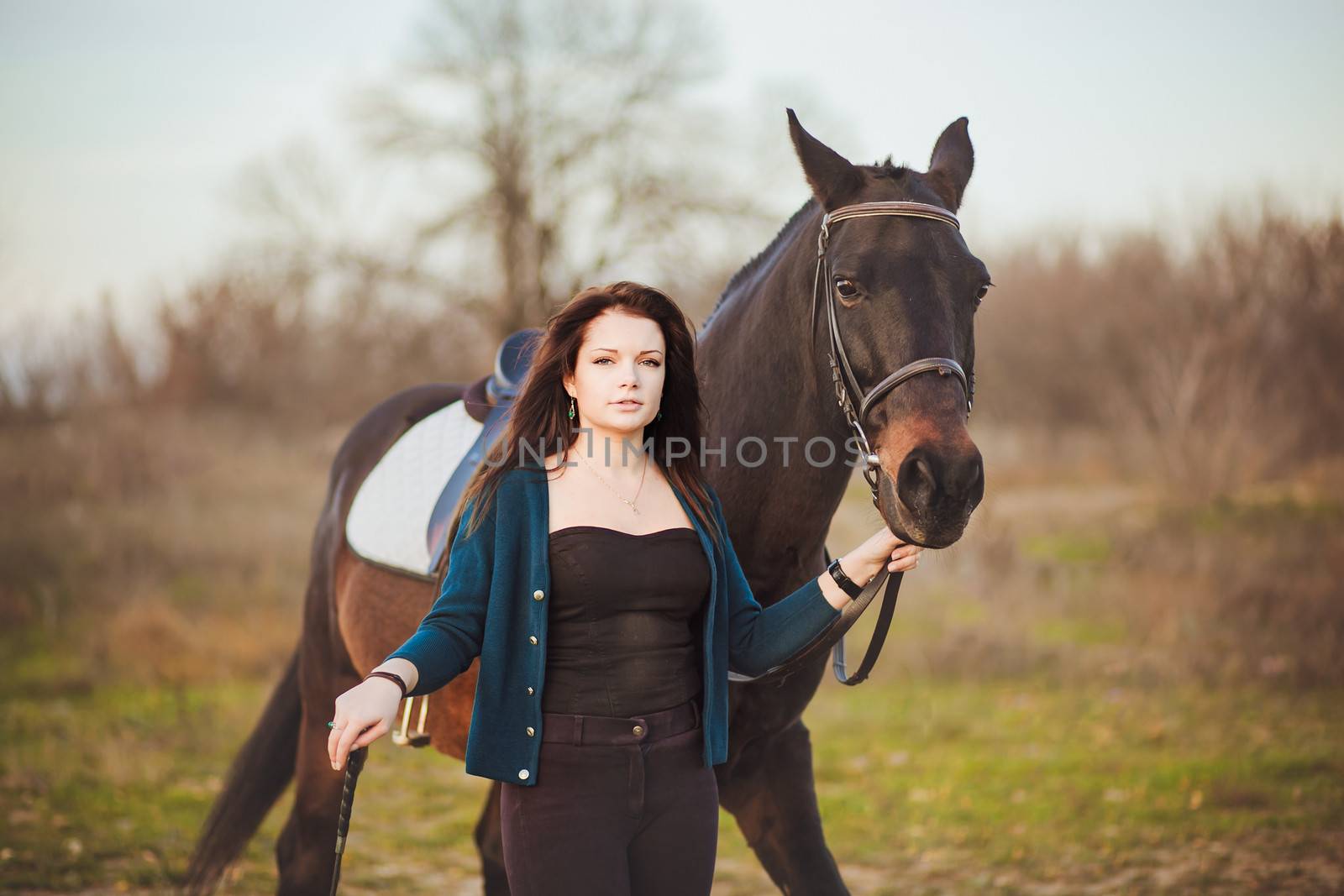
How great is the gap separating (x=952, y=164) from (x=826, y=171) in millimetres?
403

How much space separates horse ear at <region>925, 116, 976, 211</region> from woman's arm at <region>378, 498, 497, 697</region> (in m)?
1.28

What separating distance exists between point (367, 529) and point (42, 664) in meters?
6.61

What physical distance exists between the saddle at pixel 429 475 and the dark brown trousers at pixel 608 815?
43.1 inches

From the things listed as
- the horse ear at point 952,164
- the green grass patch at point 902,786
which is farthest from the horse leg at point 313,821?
the horse ear at point 952,164

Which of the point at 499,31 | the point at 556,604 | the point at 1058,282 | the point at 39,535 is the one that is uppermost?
the point at 499,31

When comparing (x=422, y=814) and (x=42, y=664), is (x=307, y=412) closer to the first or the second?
(x=42, y=664)

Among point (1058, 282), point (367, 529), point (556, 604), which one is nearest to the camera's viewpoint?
point (556, 604)

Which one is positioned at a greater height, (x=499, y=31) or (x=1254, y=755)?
(x=499, y=31)

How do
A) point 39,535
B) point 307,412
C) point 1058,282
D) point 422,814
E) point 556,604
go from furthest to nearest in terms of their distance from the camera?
1. point 1058,282
2. point 307,412
3. point 39,535
4. point 422,814
5. point 556,604

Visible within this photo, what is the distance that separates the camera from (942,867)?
16.3ft

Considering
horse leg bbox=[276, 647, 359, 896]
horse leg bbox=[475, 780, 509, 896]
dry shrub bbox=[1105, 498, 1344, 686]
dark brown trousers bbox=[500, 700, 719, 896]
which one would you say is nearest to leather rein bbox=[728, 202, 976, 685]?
dark brown trousers bbox=[500, 700, 719, 896]

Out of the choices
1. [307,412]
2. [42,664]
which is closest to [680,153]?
[307,412]

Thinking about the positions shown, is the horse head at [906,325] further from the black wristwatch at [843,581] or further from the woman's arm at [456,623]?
the woman's arm at [456,623]

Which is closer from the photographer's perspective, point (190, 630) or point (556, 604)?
point (556, 604)
